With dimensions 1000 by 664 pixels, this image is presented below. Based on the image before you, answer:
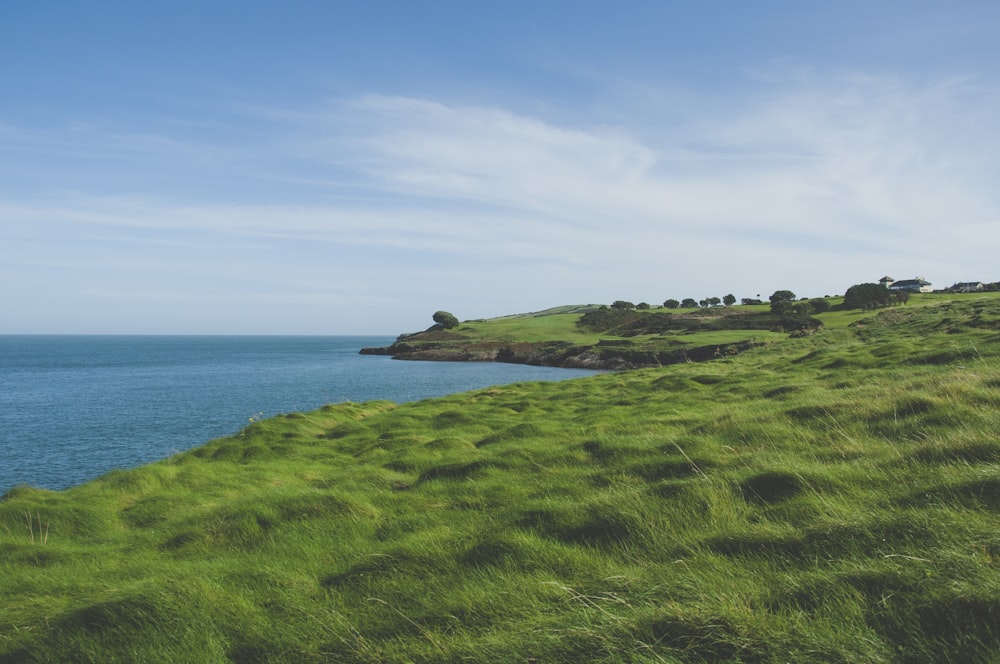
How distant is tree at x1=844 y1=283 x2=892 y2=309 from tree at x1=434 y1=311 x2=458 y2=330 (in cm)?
11440

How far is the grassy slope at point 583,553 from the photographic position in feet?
15.5

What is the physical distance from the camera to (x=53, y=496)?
47.3 feet

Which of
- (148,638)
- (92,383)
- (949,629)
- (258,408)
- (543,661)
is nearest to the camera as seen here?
(949,629)

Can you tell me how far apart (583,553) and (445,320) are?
7103 inches

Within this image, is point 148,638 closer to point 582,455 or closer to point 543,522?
point 543,522

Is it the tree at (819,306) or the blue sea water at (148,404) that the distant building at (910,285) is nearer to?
the tree at (819,306)

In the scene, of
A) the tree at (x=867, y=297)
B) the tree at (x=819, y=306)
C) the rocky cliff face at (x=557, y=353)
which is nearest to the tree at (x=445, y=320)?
the rocky cliff face at (x=557, y=353)

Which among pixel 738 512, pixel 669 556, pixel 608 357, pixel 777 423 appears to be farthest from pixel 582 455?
pixel 608 357

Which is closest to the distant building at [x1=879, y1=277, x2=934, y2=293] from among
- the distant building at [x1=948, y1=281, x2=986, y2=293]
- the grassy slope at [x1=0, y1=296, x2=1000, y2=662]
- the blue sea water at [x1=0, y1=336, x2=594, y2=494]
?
the distant building at [x1=948, y1=281, x2=986, y2=293]

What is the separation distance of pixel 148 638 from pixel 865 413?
13587 millimetres

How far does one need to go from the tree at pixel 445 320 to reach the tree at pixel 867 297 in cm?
11440

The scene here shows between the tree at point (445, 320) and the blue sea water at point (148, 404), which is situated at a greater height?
the tree at point (445, 320)

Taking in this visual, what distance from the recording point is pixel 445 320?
186125 millimetres

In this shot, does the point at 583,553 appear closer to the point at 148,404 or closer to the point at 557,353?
the point at 148,404
